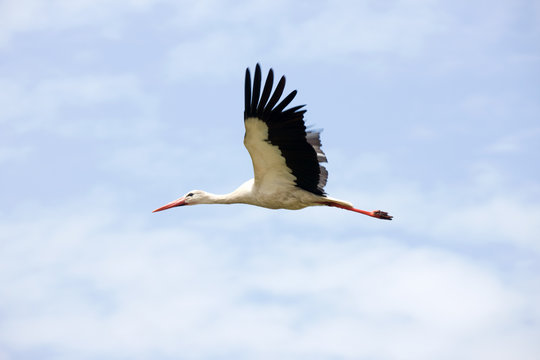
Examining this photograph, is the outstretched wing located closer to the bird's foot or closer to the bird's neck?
the bird's neck

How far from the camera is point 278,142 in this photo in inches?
413

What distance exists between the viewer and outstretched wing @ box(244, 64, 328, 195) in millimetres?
10047

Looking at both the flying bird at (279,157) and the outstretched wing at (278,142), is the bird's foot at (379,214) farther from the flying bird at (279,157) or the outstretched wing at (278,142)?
the outstretched wing at (278,142)

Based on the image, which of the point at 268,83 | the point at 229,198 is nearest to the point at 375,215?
the point at 229,198

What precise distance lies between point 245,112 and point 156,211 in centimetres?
345

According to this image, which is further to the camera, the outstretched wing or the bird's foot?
the bird's foot

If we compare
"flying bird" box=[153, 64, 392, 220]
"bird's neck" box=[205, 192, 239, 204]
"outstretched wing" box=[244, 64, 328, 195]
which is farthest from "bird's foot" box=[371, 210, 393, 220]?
"bird's neck" box=[205, 192, 239, 204]

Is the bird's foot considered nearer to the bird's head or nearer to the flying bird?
the flying bird

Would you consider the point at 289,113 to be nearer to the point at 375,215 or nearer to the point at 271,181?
the point at 271,181

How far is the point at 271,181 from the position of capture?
36.7ft

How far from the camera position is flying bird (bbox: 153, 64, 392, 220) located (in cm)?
1009

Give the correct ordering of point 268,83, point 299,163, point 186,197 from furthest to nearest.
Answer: point 186,197
point 299,163
point 268,83

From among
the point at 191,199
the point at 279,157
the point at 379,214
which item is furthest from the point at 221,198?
the point at 379,214

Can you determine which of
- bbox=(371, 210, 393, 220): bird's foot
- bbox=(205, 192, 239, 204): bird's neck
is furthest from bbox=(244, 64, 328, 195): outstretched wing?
bbox=(371, 210, 393, 220): bird's foot
